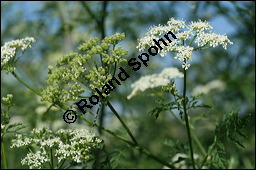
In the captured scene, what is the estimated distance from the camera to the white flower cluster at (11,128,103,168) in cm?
269

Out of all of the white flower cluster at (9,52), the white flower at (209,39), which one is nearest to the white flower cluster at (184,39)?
the white flower at (209,39)

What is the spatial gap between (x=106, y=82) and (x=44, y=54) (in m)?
4.98

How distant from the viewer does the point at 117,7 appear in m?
5.75

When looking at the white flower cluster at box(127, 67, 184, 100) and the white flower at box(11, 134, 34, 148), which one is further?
the white flower cluster at box(127, 67, 184, 100)

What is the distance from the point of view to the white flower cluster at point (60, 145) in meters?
2.69

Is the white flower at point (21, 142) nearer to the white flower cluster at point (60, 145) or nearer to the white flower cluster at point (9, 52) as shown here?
the white flower cluster at point (60, 145)

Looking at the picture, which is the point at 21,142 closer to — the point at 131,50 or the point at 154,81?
the point at 154,81

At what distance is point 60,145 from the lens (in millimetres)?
2721

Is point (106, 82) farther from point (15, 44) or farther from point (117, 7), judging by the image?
point (117, 7)

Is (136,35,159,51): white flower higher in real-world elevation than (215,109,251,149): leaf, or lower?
higher

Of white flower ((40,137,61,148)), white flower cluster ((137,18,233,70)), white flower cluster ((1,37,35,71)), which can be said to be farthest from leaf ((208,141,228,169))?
white flower cluster ((1,37,35,71))

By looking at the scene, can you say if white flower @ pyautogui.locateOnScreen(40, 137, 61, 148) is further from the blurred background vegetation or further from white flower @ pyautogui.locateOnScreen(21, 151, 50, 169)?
the blurred background vegetation

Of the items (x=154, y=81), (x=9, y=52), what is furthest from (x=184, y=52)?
(x=154, y=81)

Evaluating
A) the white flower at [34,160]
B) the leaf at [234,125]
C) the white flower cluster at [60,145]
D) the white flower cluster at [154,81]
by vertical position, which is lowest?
the white flower at [34,160]
